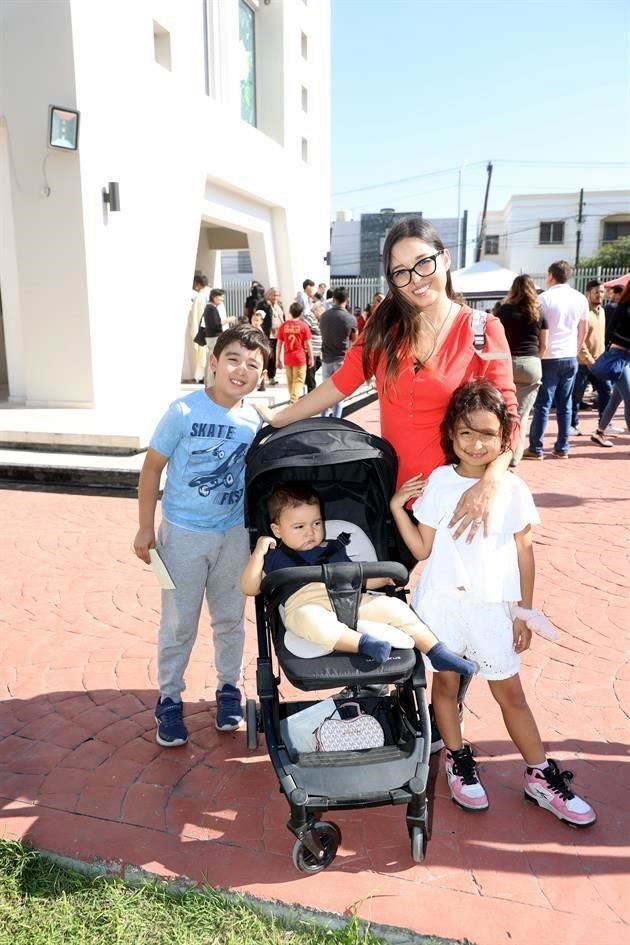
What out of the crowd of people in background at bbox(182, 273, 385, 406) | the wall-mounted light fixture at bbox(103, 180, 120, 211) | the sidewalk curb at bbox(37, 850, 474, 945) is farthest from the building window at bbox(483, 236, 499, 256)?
the sidewalk curb at bbox(37, 850, 474, 945)

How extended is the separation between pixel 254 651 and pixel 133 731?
91 cm

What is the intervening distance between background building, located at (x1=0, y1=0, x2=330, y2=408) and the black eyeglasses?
8477mm

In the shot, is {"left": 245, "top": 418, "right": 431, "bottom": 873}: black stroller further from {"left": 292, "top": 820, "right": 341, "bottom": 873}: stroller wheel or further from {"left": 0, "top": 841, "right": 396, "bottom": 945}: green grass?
{"left": 0, "top": 841, "right": 396, "bottom": 945}: green grass

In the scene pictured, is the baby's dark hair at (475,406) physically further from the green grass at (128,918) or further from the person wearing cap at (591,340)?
the person wearing cap at (591,340)

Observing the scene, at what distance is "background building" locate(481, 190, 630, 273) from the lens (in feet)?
159

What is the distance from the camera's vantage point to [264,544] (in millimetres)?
2490

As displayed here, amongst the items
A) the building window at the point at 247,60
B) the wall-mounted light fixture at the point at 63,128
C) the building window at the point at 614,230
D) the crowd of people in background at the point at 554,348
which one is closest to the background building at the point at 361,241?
the building window at the point at 614,230

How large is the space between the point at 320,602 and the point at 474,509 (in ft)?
1.96

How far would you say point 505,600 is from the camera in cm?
249

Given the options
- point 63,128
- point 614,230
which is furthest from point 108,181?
point 614,230

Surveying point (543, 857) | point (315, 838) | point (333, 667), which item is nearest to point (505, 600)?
point (333, 667)

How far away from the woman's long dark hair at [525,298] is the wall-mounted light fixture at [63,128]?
20.6 ft

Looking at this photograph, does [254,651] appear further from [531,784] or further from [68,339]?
[68,339]

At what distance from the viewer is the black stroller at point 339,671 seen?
219 cm
